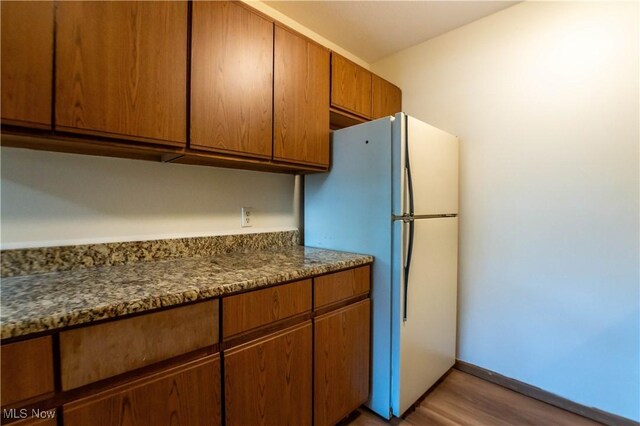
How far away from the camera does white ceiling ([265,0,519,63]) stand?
1.88 meters

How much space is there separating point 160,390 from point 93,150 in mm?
997

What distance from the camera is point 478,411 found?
5.51 feet

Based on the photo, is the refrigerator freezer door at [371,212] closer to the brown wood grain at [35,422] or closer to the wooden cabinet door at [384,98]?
the wooden cabinet door at [384,98]

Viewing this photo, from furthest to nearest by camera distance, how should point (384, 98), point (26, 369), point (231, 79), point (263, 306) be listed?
1. point (384, 98)
2. point (231, 79)
3. point (263, 306)
4. point (26, 369)

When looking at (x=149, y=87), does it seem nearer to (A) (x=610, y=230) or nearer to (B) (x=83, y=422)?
(B) (x=83, y=422)

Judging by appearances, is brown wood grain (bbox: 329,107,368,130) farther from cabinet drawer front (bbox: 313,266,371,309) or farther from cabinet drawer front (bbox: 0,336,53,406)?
cabinet drawer front (bbox: 0,336,53,406)

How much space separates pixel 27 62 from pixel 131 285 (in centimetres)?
78

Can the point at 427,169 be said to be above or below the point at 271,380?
above

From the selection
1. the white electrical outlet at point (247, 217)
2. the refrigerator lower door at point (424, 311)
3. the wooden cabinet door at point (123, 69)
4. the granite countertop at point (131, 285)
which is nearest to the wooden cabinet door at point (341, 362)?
the refrigerator lower door at point (424, 311)

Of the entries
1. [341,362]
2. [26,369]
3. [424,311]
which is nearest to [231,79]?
[26,369]

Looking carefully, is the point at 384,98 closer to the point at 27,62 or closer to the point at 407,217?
the point at 407,217

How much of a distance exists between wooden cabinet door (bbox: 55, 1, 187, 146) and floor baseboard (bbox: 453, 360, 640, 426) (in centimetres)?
236

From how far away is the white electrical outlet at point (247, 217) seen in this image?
183 centimetres

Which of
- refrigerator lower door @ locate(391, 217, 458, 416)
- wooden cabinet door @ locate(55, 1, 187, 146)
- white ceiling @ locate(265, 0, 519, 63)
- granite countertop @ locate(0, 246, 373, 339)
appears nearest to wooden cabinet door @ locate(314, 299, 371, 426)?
refrigerator lower door @ locate(391, 217, 458, 416)
